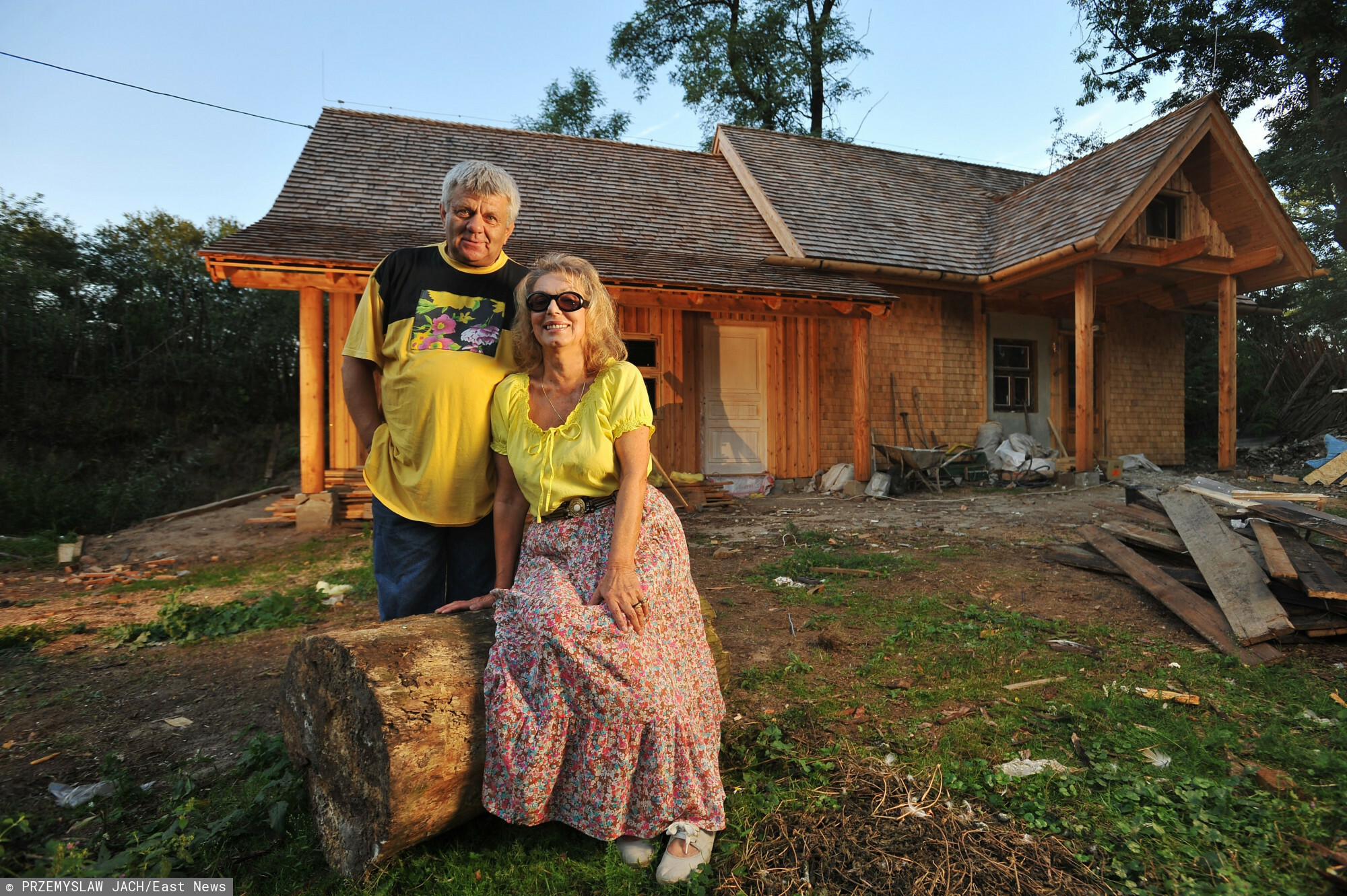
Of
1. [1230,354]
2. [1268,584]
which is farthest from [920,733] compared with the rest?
[1230,354]

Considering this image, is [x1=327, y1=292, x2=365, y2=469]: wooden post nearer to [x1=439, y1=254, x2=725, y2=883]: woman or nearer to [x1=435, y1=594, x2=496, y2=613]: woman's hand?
[x1=435, y1=594, x2=496, y2=613]: woman's hand

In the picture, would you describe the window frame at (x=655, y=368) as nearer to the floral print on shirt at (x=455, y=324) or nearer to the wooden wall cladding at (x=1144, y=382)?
the floral print on shirt at (x=455, y=324)

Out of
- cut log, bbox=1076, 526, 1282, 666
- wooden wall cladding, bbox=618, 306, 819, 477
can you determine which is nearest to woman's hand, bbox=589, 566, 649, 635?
cut log, bbox=1076, 526, 1282, 666

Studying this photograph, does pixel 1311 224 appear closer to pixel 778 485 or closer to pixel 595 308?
pixel 778 485

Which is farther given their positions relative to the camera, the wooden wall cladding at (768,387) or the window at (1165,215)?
the window at (1165,215)

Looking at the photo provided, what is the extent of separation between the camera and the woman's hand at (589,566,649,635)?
79.4 inches

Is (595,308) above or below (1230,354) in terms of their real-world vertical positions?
below

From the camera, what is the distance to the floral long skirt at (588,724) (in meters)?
1.92

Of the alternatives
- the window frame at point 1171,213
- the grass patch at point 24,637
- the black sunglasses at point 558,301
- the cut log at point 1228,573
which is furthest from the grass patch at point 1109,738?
the window frame at point 1171,213

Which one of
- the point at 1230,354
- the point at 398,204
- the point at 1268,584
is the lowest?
the point at 1268,584

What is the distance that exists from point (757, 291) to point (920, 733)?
24.0 feet

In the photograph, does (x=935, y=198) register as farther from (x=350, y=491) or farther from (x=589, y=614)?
(x=589, y=614)

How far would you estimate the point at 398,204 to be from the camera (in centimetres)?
958

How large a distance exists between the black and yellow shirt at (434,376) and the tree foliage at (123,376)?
1088cm
